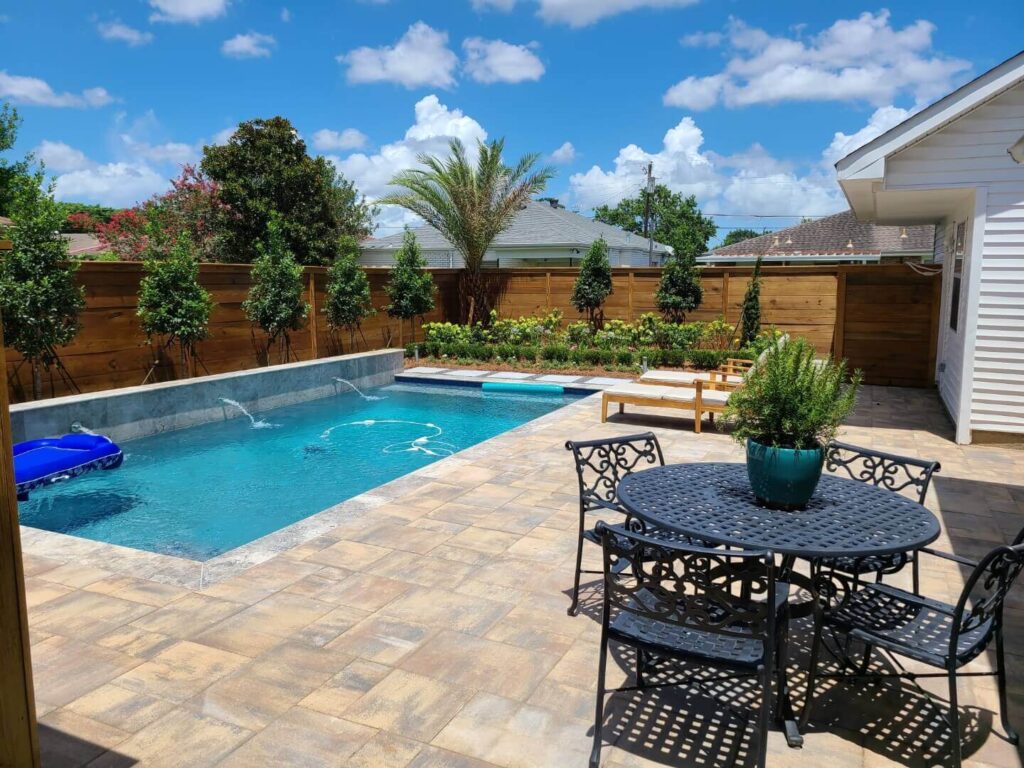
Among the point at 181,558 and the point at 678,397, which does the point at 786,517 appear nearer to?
the point at 181,558

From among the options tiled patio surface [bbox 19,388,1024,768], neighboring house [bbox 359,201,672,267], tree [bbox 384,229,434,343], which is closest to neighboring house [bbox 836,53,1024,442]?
tiled patio surface [bbox 19,388,1024,768]

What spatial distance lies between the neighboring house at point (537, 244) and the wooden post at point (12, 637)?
19442 millimetres

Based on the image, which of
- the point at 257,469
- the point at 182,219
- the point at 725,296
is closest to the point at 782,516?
the point at 257,469

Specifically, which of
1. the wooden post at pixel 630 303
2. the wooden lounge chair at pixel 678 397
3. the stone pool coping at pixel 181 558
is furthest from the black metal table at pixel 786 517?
the wooden post at pixel 630 303

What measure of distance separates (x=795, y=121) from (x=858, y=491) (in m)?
34.8

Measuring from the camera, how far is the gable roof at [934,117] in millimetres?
6508

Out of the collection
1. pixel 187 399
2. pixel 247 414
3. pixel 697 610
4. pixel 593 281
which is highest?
pixel 593 281

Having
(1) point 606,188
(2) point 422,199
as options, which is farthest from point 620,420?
(1) point 606,188

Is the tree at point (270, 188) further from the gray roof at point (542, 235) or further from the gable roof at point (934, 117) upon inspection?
the gable roof at point (934, 117)

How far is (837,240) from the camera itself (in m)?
23.8

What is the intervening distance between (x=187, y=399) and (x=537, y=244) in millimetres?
14909

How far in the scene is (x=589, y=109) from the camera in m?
34.9

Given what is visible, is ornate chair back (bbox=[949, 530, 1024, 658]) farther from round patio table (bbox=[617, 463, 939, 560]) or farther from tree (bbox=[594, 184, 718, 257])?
tree (bbox=[594, 184, 718, 257])

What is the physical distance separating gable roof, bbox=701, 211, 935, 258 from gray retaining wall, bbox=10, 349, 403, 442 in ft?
51.4
